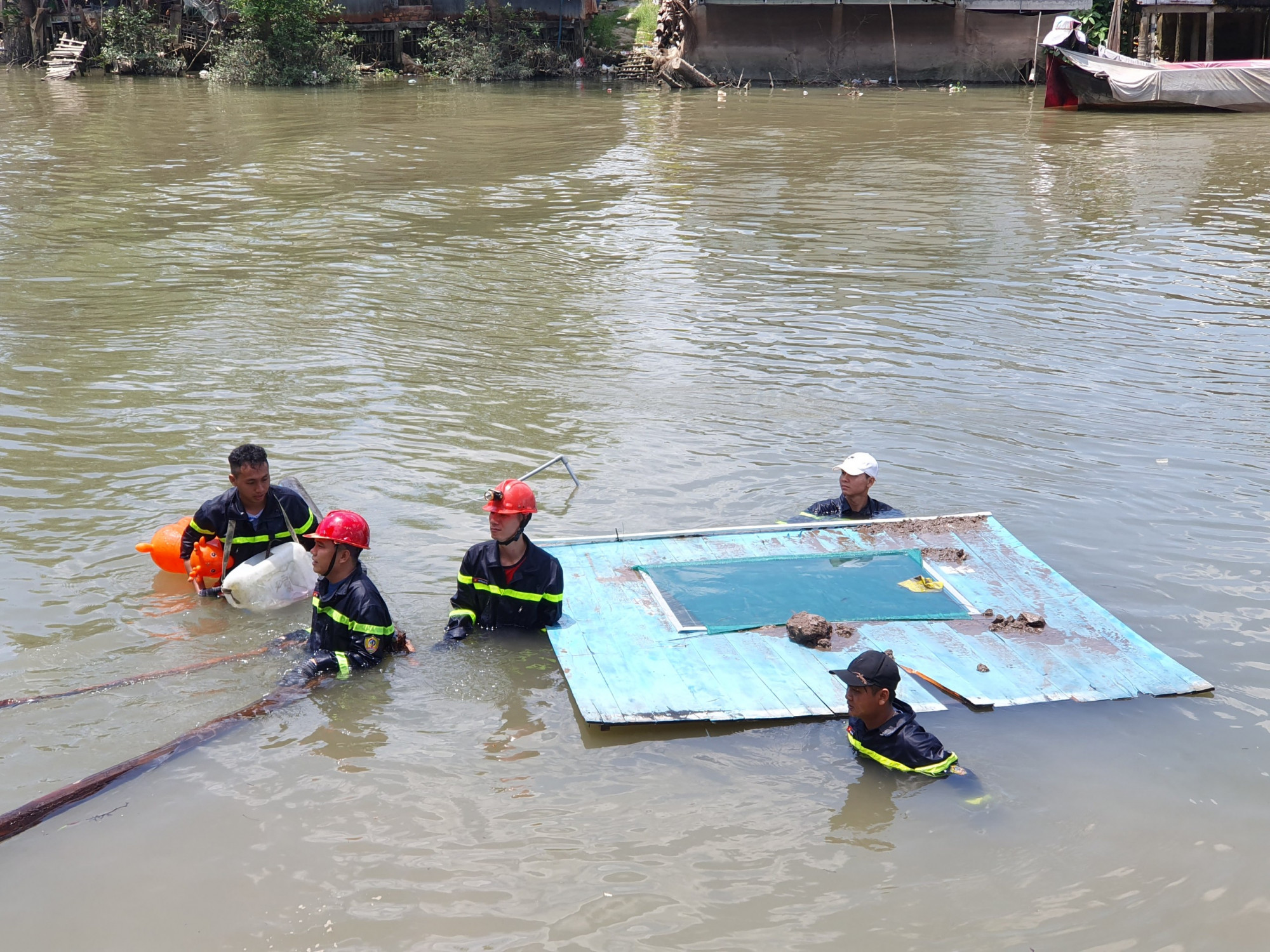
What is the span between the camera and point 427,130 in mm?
25656

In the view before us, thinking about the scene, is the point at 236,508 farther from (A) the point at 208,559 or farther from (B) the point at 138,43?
(B) the point at 138,43

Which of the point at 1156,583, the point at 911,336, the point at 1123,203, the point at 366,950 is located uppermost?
the point at 1123,203

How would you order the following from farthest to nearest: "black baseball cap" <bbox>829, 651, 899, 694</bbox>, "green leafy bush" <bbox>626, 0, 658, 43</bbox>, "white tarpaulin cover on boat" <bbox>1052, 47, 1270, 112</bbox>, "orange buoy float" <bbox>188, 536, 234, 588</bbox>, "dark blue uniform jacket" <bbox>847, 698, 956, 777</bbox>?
1. "green leafy bush" <bbox>626, 0, 658, 43</bbox>
2. "white tarpaulin cover on boat" <bbox>1052, 47, 1270, 112</bbox>
3. "orange buoy float" <bbox>188, 536, 234, 588</bbox>
4. "dark blue uniform jacket" <bbox>847, 698, 956, 777</bbox>
5. "black baseball cap" <bbox>829, 651, 899, 694</bbox>

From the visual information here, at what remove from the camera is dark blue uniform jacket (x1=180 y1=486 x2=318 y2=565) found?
20.9ft

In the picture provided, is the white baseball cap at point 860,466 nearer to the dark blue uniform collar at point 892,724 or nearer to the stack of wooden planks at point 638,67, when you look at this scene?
the dark blue uniform collar at point 892,724

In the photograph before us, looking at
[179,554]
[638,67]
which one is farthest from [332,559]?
[638,67]

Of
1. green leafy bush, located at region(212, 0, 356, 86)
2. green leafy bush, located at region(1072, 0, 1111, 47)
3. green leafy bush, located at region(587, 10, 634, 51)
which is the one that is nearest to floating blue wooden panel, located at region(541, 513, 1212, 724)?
green leafy bush, located at region(212, 0, 356, 86)

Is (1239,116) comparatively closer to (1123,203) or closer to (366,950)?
(1123,203)

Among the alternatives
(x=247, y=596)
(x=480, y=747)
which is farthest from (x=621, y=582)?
(x=247, y=596)

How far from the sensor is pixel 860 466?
7.31 m

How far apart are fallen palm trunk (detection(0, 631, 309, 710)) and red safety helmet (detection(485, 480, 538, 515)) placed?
132cm

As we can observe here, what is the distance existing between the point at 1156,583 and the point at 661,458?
142 inches

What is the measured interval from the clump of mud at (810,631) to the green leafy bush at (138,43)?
37.1 metres

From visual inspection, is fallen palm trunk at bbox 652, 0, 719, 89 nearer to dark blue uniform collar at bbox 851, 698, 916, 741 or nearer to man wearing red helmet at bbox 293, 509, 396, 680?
man wearing red helmet at bbox 293, 509, 396, 680
